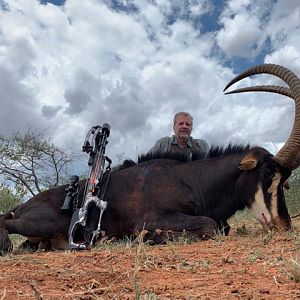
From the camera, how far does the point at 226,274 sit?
2.36 meters

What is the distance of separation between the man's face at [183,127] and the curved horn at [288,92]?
163 centimetres

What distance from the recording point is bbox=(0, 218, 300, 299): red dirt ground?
1.91 metres

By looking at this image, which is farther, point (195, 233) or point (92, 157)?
point (92, 157)

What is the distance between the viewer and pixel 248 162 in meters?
4.97

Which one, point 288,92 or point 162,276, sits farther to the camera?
point 288,92

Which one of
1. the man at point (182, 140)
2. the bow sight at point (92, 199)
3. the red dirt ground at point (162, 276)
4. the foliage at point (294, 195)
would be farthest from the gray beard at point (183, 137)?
the red dirt ground at point (162, 276)

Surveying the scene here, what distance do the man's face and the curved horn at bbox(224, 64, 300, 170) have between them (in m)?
1.63

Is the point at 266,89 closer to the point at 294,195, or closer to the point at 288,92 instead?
the point at 288,92

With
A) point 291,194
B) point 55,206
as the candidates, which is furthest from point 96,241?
point 291,194

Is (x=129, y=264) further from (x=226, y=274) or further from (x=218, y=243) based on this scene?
(x=218, y=243)

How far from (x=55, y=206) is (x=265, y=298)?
3467 mm

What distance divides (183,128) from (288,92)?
208 cm

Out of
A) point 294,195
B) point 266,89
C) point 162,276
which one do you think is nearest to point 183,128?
point 266,89

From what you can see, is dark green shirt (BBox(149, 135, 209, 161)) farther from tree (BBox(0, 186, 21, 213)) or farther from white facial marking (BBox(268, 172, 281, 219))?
tree (BBox(0, 186, 21, 213))
